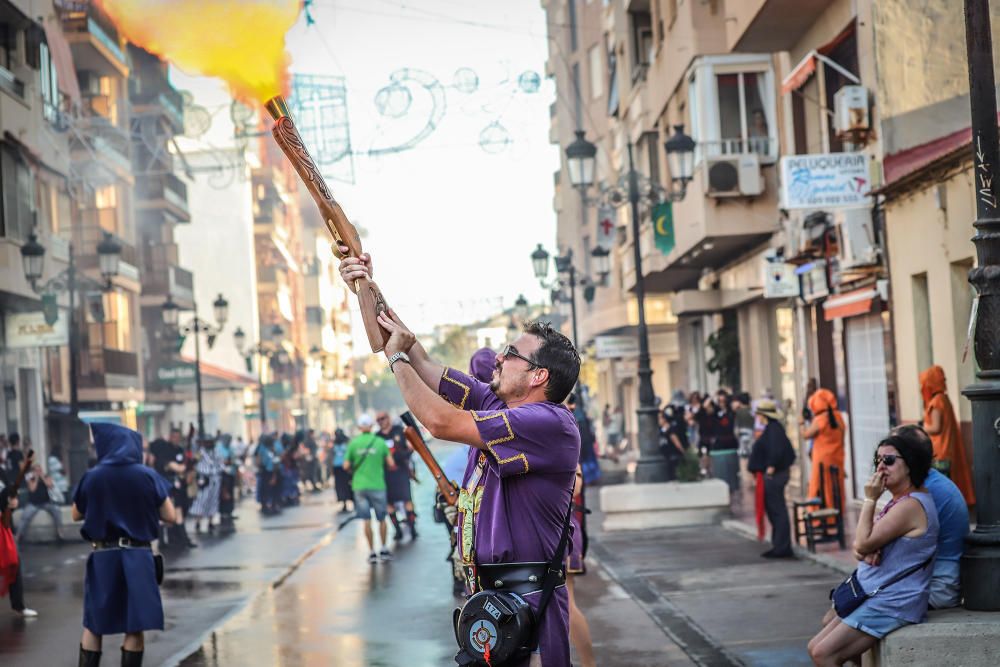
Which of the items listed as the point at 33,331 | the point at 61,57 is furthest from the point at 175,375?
the point at 33,331

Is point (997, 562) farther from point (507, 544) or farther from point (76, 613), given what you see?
point (76, 613)

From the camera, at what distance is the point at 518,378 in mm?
5102

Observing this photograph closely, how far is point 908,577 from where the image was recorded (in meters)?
6.81

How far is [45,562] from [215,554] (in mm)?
2272

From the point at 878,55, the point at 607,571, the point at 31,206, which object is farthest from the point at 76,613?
the point at 31,206

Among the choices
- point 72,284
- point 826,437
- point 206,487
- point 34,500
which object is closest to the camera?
point 826,437

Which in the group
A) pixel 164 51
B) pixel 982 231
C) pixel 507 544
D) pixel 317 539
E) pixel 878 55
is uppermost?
pixel 878 55

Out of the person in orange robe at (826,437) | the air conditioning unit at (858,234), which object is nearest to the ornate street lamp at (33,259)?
the air conditioning unit at (858,234)

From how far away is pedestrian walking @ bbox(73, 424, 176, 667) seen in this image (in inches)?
356

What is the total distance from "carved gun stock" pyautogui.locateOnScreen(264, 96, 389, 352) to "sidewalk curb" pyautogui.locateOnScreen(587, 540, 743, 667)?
16.7ft

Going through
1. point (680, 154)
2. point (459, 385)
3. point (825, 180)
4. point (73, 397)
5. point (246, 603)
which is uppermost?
point (680, 154)

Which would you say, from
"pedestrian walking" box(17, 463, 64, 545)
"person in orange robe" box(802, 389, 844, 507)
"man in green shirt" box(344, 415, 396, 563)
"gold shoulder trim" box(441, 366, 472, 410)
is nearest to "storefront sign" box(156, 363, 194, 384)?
"pedestrian walking" box(17, 463, 64, 545)

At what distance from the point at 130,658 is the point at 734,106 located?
17.5 meters

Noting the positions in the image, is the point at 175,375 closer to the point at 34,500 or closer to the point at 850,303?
the point at 34,500
